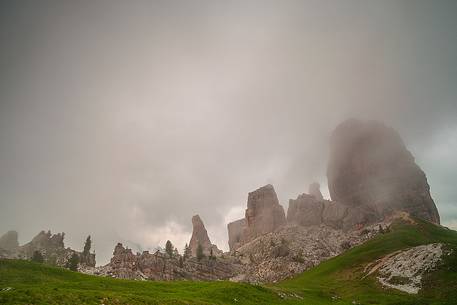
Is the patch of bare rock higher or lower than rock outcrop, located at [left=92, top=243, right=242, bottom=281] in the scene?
lower

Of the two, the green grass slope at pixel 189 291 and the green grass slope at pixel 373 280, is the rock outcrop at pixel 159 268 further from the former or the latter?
the green grass slope at pixel 189 291

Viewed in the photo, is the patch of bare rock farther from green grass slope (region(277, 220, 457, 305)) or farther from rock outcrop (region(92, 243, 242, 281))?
rock outcrop (region(92, 243, 242, 281))

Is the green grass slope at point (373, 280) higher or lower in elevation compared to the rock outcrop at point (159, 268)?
lower

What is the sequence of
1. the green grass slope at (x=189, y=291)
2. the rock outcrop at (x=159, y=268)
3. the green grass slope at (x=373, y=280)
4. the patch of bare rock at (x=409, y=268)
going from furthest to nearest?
the rock outcrop at (x=159, y=268) → the patch of bare rock at (x=409, y=268) → the green grass slope at (x=373, y=280) → the green grass slope at (x=189, y=291)

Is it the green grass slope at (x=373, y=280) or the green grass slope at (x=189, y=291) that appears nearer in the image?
the green grass slope at (x=189, y=291)

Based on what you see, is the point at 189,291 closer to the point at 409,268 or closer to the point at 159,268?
the point at 409,268

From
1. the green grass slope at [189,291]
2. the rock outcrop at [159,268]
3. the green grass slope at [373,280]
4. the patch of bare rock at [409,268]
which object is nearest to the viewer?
the green grass slope at [189,291]

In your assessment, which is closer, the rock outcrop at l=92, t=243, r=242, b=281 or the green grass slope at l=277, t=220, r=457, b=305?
the green grass slope at l=277, t=220, r=457, b=305

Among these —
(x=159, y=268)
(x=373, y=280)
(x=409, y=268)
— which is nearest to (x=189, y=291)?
(x=373, y=280)

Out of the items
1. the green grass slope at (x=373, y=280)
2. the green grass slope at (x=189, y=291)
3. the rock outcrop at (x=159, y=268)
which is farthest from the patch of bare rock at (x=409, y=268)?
the rock outcrop at (x=159, y=268)

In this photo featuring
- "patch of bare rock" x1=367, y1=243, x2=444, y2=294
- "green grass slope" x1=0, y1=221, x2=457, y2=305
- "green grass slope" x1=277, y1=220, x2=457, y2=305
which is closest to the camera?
"green grass slope" x1=0, y1=221, x2=457, y2=305

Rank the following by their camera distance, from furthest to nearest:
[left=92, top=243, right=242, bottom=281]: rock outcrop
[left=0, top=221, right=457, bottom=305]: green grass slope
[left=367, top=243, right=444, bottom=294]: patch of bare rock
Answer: [left=92, top=243, right=242, bottom=281]: rock outcrop
[left=367, top=243, right=444, bottom=294]: patch of bare rock
[left=0, top=221, right=457, bottom=305]: green grass slope

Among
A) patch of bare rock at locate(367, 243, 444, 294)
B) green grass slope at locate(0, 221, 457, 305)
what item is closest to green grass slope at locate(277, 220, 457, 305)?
green grass slope at locate(0, 221, 457, 305)

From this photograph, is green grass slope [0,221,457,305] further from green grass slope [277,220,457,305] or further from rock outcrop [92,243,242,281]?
rock outcrop [92,243,242,281]
